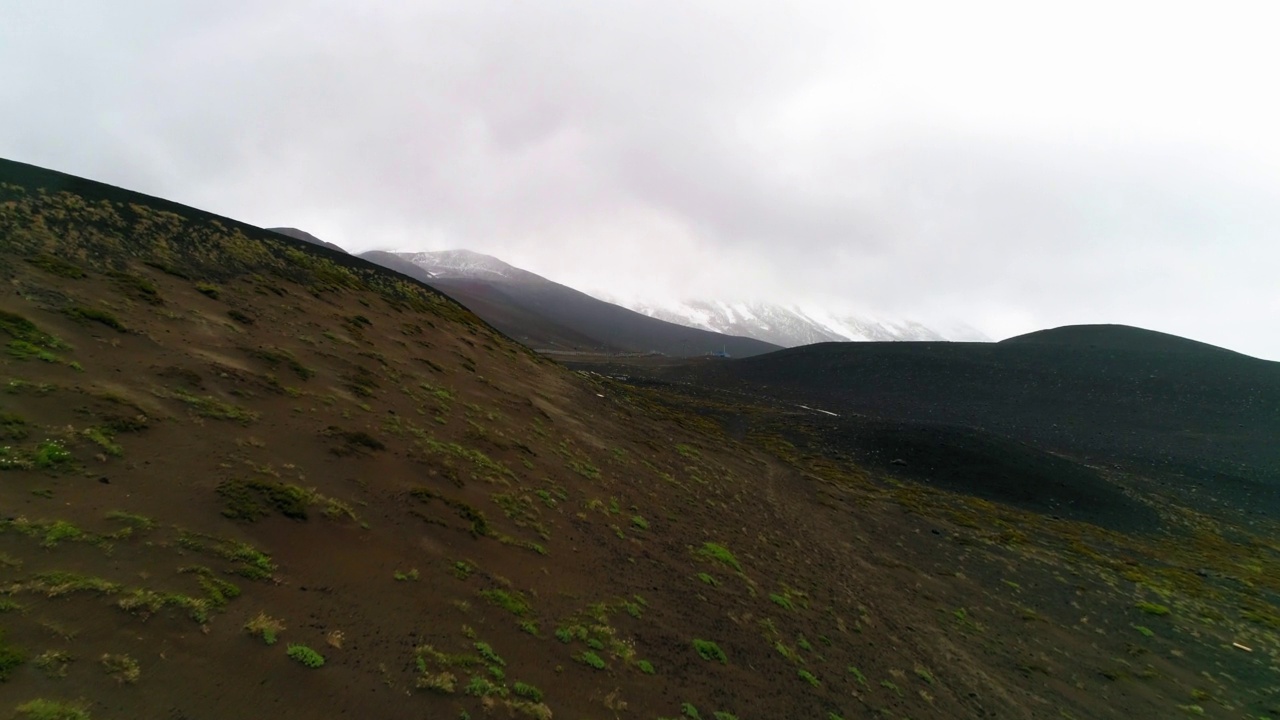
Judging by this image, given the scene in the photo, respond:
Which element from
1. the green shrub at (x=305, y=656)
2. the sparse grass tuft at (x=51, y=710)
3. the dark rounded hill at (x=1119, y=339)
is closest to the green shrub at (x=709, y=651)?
the green shrub at (x=305, y=656)

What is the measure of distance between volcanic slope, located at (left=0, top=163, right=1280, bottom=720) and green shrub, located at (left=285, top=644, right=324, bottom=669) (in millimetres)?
110

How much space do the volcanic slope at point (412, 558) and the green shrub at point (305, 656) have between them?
0.36ft

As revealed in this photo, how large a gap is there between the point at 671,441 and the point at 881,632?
2624 centimetres

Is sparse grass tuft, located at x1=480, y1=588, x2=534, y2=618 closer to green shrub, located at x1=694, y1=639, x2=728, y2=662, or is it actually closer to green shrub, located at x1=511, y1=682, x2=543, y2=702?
green shrub, located at x1=511, y1=682, x2=543, y2=702

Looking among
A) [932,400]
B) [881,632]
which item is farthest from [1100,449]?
[881,632]

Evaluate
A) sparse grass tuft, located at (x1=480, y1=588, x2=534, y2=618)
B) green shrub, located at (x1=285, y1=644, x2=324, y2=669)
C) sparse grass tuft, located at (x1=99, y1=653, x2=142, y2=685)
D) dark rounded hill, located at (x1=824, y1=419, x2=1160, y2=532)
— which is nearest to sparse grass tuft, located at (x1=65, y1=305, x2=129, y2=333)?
sparse grass tuft, located at (x1=99, y1=653, x2=142, y2=685)

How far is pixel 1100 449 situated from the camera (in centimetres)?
7381

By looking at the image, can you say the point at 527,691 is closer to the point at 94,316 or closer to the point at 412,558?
the point at 412,558

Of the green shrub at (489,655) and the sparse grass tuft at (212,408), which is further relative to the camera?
the sparse grass tuft at (212,408)

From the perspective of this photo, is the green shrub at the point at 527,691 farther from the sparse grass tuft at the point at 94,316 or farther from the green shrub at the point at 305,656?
the sparse grass tuft at the point at 94,316

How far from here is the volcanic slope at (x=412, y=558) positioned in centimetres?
1014

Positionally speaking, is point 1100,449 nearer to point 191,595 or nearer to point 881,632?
point 881,632

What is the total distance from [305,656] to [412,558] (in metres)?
5.16

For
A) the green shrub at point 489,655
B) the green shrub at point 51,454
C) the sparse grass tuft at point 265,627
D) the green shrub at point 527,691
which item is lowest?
the green shrub at point 527,691
